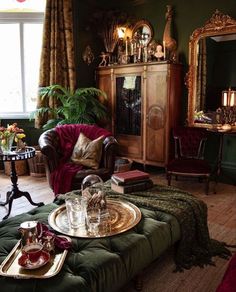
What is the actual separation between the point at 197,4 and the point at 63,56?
7.00 feet

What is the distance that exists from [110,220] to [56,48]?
11.2 ft

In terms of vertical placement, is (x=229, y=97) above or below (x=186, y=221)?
above

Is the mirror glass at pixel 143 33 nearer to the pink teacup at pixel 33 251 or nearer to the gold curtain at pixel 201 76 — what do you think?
the gold curtain at pixel 201 76

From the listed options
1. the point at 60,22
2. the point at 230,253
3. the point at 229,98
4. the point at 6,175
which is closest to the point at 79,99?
the point at 60,22

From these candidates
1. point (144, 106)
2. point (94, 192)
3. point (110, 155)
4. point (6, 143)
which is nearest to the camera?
point (94, 192)

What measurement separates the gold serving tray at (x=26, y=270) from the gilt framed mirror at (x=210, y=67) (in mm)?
3201

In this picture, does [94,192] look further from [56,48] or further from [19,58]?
[19,58]

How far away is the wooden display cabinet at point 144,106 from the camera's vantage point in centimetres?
415

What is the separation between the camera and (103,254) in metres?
1.53

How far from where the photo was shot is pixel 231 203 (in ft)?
11.2

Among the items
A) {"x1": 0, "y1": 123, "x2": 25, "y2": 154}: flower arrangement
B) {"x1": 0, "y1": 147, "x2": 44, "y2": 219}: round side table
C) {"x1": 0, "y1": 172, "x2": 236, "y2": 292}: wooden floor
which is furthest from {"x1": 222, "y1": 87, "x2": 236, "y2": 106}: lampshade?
{"x1": 0, "y1": 123, "x2": 25, "y2": 154}: flower arrangement

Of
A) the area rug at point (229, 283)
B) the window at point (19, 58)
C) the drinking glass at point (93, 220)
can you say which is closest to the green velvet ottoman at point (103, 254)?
the drinking glass at point (93, 220)

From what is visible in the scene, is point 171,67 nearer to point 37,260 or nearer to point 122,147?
point 122,147

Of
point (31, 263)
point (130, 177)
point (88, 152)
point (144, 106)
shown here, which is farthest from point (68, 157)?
point (31, 263)
